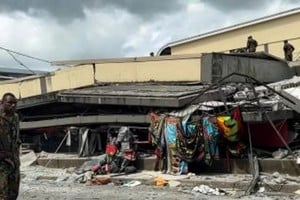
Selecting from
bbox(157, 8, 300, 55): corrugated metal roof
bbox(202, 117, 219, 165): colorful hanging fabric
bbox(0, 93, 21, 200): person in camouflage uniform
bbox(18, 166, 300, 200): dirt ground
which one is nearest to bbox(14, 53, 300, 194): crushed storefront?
bbox(202, 117, 219, 165): colorful hanging fabric

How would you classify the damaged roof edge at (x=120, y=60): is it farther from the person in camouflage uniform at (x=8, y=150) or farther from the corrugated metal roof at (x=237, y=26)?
the person in camouflage uniform at (x=8, y=150)

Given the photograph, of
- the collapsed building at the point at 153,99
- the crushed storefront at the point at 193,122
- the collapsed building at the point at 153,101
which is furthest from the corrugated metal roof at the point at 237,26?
the crushed storefront at the point at 193,122

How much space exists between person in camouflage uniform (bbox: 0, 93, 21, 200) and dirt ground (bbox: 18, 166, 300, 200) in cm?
496

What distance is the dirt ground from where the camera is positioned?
12.0 meters

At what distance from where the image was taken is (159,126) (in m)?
15.6

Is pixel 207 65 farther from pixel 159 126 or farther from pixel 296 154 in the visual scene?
pixel 296 154

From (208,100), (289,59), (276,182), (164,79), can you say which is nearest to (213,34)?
(289,59)

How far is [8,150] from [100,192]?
5983 mm

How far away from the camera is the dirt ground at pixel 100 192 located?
12.0 meters

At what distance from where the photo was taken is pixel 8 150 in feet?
23.4

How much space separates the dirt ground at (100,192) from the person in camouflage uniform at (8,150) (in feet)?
16.3

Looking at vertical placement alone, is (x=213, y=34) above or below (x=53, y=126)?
above

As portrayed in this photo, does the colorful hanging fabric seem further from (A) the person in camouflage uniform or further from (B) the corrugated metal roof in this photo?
(B) the corrugated metal roof

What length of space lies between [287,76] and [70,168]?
30.6 feet
